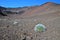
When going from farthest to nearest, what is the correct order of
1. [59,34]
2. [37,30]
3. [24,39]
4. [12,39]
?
[37,30] < [59,34] < [24,39] < [12,39]

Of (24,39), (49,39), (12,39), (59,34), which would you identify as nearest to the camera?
(12,39)

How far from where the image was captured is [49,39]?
6.70 meters

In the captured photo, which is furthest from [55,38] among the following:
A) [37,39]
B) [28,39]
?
[28,39]

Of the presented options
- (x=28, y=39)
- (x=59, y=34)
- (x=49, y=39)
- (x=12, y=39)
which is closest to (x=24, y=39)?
(x=28, y=39)

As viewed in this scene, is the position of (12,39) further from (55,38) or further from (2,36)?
(55,38)

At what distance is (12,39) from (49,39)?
1797 millimetres

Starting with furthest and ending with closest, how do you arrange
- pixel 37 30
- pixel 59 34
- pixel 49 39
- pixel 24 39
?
pixel 37 30 → pixel 59 34 → pixel 49 39 → pixel 24 39

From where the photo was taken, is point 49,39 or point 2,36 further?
point 49,39

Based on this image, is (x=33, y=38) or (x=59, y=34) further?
(x=59, y=34)

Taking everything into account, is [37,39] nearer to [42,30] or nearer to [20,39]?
[20,39]

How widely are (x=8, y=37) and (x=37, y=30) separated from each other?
279 cm

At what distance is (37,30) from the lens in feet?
27.4

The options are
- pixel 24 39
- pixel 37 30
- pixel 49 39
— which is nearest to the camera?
pixel 24 39

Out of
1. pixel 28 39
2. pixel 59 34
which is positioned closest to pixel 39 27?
pixel 59 34
